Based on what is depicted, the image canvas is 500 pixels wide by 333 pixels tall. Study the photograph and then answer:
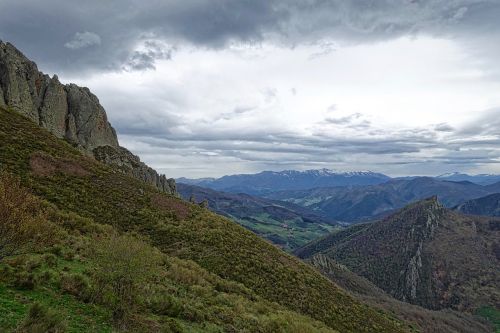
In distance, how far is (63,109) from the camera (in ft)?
259

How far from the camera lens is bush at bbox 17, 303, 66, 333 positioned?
1420 cm

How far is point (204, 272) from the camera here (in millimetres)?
36031

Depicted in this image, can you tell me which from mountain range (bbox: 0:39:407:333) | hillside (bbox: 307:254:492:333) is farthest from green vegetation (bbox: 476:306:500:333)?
mountain range (bbox: 0:39:407:333)

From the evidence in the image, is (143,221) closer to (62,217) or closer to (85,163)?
(62,217)

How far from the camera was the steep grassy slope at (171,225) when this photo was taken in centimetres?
4119

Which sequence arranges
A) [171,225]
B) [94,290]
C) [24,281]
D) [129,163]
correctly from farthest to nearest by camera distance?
[129,163]
[171,225]
[94,290]
[24,281]

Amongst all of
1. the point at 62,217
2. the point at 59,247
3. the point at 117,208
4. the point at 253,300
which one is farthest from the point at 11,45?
the point at 253,300

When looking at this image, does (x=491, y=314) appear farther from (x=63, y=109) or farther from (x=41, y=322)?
(x=41, y=322)

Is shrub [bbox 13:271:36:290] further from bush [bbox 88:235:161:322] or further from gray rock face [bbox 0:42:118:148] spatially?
gray rock face [bbox 0:42:118:148]

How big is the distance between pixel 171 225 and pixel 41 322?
106ft

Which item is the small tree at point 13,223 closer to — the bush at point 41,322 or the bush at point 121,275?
the bush at point 41,322

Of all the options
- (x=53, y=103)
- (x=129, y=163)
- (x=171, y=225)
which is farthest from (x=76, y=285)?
(x=129, y=163)

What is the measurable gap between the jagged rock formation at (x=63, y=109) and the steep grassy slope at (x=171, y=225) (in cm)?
1478

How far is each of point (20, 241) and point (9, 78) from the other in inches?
2574
